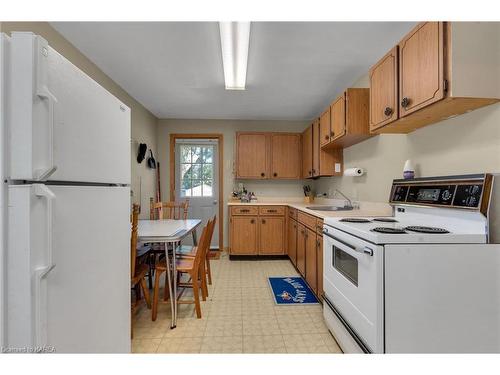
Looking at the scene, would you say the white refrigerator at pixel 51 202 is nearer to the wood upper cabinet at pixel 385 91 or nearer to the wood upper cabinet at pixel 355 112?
the wood upper cabinet at pixel 385 91

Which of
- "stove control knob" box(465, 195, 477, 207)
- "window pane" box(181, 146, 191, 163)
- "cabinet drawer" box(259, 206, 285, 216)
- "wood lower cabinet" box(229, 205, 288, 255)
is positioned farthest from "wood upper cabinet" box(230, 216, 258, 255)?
"stove control knob" box(465, 195, 477, 207)

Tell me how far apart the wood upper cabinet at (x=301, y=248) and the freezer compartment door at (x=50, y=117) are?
2.27 m

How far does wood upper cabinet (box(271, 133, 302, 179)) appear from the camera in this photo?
4.18m

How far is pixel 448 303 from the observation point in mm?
1176

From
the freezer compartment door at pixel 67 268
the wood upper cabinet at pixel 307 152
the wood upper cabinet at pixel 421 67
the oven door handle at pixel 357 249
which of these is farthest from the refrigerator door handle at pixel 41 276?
the wood upper cabinet at pixel 307 152

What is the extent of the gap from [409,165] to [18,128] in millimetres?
2316

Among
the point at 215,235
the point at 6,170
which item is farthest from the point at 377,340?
the point at 215,235

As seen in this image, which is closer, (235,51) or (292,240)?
(235,51)

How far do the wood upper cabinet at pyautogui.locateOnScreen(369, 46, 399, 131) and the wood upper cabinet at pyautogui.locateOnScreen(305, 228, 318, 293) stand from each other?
1204 millimetres

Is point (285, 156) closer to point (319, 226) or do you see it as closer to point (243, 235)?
Answer: point (243, 235)

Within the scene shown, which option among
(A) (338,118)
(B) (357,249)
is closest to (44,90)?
(B) (357,249)

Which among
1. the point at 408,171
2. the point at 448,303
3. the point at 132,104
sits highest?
the point at 132,104

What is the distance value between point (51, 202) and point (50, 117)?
288 millimetres
